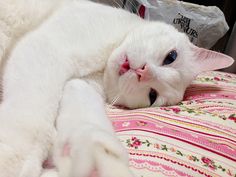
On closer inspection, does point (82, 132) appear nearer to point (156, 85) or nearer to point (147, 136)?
point (147, 136)

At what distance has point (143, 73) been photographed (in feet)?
3.76

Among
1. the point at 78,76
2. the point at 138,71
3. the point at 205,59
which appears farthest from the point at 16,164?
the point at 205,59

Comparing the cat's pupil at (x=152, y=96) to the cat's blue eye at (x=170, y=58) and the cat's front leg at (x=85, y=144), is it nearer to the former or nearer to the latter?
the cat's blue eye at (x=170, y=58)

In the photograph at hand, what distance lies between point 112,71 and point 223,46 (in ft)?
4.90

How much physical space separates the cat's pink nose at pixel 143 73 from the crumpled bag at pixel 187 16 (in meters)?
0.84

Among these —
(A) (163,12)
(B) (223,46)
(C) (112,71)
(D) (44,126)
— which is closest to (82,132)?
(D) (44,126)

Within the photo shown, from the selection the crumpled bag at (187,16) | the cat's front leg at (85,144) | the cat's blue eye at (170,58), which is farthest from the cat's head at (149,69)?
the crumpled bag at (187,16)

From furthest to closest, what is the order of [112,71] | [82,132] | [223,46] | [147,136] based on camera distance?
[223,46], [112,71], [147,136], [82,132]

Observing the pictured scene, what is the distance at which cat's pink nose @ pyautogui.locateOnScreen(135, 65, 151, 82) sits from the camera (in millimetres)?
1146

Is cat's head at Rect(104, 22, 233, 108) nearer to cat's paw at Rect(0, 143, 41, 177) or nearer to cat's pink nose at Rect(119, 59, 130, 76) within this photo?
cat's pink nose at Rect(119, 59, 130, 76)

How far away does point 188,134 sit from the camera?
986 millimetres

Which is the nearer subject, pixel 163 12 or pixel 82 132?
pixel 82 132

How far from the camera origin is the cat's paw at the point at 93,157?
62cm

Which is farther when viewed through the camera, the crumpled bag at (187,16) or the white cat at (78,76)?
Answer: the crumpled bag at (187,16)
